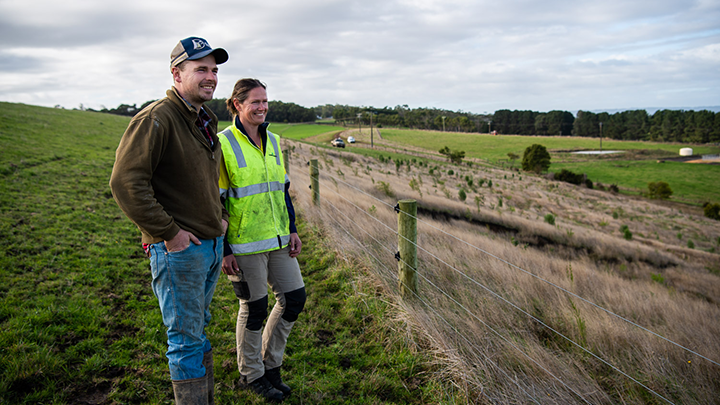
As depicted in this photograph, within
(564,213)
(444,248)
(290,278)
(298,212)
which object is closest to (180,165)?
(290,278)

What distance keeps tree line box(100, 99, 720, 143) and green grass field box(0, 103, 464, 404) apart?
65114 mm

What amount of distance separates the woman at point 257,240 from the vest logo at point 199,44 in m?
0.59

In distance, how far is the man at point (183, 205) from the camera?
6.22 ft

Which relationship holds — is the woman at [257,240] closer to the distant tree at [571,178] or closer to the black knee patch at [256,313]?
the black knee patch at [256,313]

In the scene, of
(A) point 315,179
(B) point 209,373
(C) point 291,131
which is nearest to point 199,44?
(B) point 209,373

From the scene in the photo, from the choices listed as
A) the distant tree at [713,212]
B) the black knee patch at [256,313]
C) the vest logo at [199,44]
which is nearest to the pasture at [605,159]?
the distant tree at [713,212]

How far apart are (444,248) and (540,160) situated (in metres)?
51.3

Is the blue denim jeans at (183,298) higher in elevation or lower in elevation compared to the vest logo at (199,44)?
lower

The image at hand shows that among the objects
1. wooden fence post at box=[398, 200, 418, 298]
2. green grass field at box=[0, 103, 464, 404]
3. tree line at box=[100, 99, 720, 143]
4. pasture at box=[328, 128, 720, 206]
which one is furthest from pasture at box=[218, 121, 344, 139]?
wooden fence post at box=[398, 200, 418, 298]

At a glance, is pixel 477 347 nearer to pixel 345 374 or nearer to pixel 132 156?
pixel 345 374

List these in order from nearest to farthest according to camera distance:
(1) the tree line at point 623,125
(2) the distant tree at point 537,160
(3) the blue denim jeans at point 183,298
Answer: (3) the blue denim jeans at point 183,298 < (2) the distant tree at point 537,160 < (1) the tree line at point 623,125

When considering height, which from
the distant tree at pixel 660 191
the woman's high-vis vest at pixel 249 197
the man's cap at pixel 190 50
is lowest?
the distant tree at pixel 660 191

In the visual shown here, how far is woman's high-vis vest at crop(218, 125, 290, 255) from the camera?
8.68 feet

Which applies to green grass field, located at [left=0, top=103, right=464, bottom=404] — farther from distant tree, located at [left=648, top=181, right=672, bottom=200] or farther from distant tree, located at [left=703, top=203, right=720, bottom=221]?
distant tree, located at [left=648, top=181, right=672, bottom=200]
